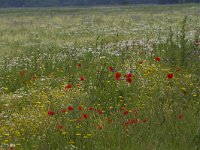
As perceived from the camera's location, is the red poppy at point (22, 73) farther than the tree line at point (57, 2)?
No

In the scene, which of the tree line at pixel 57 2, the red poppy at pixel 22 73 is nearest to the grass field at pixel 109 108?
the red poppy at pixel 22 73

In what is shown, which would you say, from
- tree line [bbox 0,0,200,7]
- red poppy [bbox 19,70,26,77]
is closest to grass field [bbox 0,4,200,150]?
red poppy [bbox 19,70,26,77]

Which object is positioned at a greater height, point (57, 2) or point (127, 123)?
point (127, 123)

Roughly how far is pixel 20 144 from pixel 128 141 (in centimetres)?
168

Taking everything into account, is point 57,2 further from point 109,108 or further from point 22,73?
point 109,108

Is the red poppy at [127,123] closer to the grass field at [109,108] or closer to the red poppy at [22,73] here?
the grass field at [109,108]

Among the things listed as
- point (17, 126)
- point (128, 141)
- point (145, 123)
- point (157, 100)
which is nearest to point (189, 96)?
point (157, 100)

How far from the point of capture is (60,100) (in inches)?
336

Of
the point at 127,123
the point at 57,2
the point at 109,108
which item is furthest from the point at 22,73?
the point at 57,2

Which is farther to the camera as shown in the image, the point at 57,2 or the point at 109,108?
the point at 57,2

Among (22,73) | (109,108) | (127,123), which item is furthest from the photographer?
(22,73)

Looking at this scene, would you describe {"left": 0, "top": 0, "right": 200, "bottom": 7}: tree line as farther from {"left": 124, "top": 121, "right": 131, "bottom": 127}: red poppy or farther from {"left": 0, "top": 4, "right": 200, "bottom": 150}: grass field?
{"left": 124, "top": 121, "right": 131, "bottom": 127}: red poppy

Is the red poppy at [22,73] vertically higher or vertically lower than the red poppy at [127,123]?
lower

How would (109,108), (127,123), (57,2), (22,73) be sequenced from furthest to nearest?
(57,2) < (22,73) < (109,108) < (127,123)
